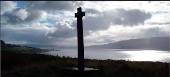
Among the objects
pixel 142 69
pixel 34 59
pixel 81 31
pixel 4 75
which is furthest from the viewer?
pixel 34 59

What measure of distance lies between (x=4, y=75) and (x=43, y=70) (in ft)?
5.72

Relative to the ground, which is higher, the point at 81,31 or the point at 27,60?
the point at 81,31

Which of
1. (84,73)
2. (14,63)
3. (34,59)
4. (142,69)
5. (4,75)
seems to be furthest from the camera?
(34,59)

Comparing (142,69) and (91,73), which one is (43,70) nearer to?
(91,73)

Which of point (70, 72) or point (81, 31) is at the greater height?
point (81, 31)

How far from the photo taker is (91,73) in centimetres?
1427

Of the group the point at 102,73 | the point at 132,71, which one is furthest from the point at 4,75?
the point at 132,71

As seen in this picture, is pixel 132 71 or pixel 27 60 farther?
pixel 27 60

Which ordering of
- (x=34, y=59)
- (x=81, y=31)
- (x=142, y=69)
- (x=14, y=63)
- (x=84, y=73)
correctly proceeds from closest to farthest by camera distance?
(x=84, y=73) < (x=81, y=31) < (x=142, y=69) < (x=14, y=63) < (x=34, y=59)

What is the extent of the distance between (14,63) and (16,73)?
486 cm

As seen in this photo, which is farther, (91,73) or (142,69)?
(142,69)

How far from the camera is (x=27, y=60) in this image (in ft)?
72.6

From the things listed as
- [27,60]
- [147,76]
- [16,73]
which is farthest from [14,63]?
[147,76]

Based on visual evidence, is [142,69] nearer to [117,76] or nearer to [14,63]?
[117,76]
